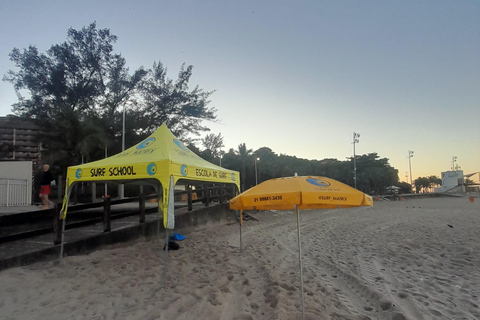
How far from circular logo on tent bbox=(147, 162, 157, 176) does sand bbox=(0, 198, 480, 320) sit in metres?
2.04

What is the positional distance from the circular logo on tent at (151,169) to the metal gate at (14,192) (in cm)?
1380

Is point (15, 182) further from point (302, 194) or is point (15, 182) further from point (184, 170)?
point (302, 194)

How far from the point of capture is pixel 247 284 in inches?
209

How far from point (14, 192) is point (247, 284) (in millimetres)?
15687

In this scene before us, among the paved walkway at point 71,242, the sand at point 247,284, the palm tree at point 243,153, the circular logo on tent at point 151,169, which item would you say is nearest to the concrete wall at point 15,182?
the paved walkway at point 71,242

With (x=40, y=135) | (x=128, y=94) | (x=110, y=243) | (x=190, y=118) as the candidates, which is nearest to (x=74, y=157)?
(x=40, y=135)

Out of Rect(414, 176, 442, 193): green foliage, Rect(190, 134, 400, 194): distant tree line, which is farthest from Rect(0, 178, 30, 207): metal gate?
Rect(414, 176, 442, 193): green foliage

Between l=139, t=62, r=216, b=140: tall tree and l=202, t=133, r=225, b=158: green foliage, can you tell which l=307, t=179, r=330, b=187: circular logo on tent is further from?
l=202, t=133, r=225, b=158: green foliage

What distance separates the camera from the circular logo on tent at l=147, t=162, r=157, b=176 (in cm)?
538

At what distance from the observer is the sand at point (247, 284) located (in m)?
4.18

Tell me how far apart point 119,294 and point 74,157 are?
17.4m

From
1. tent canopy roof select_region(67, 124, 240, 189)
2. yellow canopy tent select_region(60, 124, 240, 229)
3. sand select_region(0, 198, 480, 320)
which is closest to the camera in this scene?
sand select_region(0, 198, 480, 320)

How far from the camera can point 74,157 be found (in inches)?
762

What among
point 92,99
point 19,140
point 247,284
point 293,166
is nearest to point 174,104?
point 92,99
